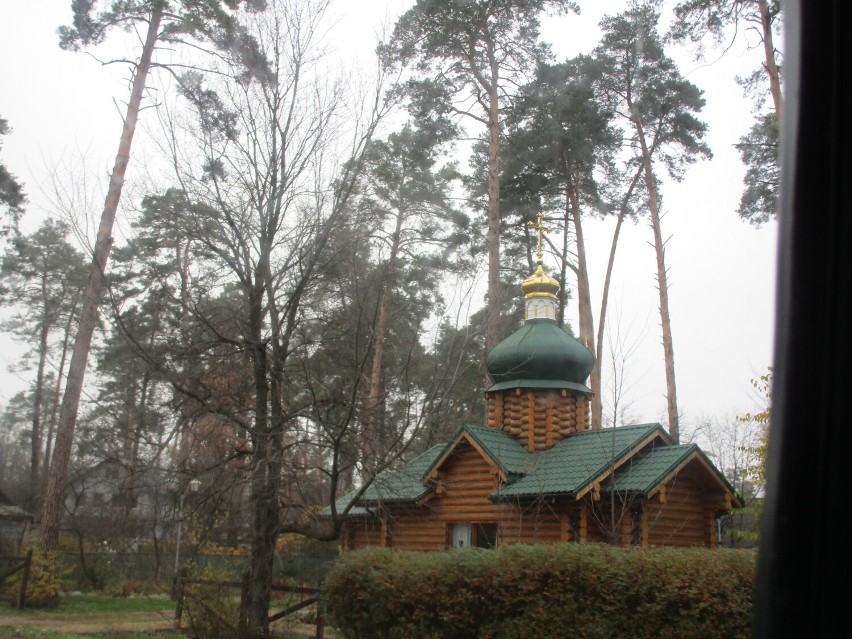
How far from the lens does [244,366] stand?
12.1 m

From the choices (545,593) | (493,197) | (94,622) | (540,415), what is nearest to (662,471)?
(540,415)

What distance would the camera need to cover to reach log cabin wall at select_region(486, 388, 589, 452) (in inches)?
732

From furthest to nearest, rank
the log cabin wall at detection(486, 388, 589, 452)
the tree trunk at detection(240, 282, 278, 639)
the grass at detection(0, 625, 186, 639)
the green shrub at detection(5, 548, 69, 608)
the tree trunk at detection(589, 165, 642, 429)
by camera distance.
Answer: the tree trunk at detection(589, 165, 642, 429), the green shrub at detection(5, 548, 69, 608), the log cabin wall at detection(486, 388, 589, 452), the grass at detection(0, 625, 186, 639), the tree trunk at detection(240, 282, 278, 639)

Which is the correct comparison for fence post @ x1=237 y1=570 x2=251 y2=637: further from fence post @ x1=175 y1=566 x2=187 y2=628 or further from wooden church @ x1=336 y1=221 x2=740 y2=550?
wooden church @ x1=336 y1=221 x2=740 y2=550

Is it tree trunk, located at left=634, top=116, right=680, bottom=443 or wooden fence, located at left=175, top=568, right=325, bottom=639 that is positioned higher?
tree trunk, located at left=634, top=116, right=680, bottom=443

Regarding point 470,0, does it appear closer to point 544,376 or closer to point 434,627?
point 544,376

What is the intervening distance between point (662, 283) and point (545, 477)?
9.35 m

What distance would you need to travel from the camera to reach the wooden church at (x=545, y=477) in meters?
15.5

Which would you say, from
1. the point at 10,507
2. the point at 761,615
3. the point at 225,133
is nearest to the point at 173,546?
the point at 10,507

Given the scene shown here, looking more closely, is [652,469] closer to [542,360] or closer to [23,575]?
[542,360]

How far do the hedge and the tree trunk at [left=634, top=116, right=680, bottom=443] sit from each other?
42.6 feet

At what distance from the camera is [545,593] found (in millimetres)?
8922

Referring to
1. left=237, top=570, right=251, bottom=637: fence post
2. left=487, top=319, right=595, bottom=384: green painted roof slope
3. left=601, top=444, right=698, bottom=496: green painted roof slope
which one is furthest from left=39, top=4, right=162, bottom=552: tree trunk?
left=601, top=444, right=698, bottom=496: green painted roof slope

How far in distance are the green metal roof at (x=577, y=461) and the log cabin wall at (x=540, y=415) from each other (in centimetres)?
56
